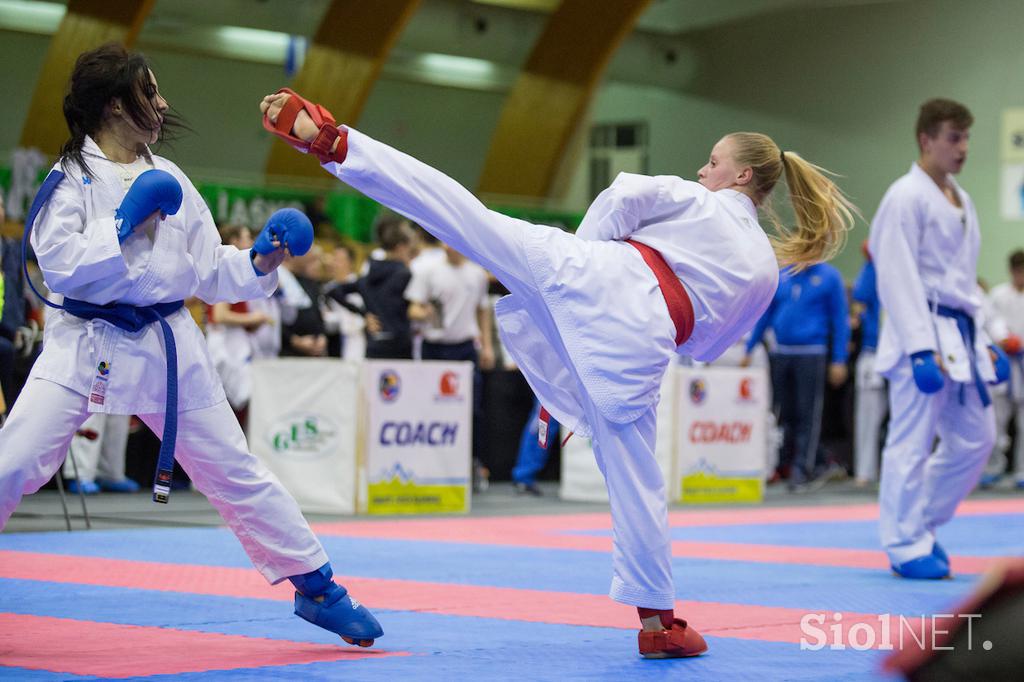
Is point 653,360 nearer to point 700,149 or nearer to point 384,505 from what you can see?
point 384,505

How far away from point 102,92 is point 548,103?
17.3 meters

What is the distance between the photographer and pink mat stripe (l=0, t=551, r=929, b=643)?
3977 mm

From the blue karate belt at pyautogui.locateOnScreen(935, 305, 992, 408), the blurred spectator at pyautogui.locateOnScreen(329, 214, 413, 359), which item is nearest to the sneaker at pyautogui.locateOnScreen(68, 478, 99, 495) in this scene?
the blurred spectator at pyautogui.locateOnScreen(329, 214, 413, 359)

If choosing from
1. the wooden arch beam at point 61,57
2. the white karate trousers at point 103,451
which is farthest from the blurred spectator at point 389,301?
the wooden arch beam at point 61,57

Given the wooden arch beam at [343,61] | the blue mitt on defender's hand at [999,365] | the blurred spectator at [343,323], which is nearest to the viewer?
the blue mitt on defender's hand at [999,365]

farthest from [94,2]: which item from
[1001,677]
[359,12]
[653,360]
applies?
[1001,677]

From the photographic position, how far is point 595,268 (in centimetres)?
339

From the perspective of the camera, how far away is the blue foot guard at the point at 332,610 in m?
3.38

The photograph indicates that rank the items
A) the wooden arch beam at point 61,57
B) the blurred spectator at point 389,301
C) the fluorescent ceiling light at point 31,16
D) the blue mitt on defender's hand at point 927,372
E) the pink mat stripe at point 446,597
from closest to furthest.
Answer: the pink mat stripe at point 446,597 → the blue mitt on defender's hand at point 927,372 → the blurred spectator at point 389,301 → the wooden arch beam at point 61,57 → the fluorescent ceiling light at point 31,16

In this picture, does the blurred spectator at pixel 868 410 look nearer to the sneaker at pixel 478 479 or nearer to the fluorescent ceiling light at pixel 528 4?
the sneaker at pixel 478 479

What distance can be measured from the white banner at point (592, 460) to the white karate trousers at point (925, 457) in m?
3.68

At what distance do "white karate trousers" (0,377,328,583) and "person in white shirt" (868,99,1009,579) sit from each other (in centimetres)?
277

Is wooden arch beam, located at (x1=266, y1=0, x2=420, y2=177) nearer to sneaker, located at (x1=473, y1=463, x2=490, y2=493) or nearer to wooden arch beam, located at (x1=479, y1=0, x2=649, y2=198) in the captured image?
wooden arch beam, located at (x1=479, y1=0, x2=649, y2=198)

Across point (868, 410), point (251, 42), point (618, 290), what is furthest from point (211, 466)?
point (251, 42)
